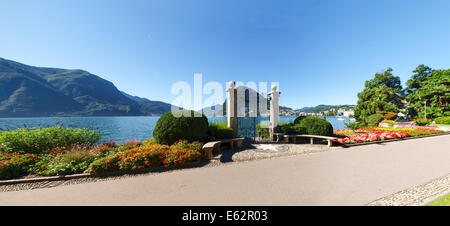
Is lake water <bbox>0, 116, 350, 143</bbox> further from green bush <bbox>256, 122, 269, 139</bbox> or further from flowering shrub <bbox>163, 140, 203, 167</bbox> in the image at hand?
flowering shrub <bbox>163, 140, 203, 167</bbox>

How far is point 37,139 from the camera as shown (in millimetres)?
5172

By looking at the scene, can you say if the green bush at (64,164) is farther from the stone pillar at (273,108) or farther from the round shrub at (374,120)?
the round shrub at (374,120)

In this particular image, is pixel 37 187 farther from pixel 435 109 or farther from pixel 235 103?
pixel 435 109

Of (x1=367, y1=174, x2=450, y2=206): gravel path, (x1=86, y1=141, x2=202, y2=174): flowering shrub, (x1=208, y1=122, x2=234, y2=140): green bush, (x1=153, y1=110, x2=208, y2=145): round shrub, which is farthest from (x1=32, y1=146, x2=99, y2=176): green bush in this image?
(x1=367, y1=174, x2=450, y2=206): gravel path

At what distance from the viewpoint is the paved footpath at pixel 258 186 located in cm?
266

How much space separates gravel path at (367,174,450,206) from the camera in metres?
2.51

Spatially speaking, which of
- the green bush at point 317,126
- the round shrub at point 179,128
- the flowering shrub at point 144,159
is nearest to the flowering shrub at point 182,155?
the flowering shrub at point 144,159

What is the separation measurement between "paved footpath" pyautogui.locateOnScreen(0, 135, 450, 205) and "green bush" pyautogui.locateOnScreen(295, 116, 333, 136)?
9.55 feet

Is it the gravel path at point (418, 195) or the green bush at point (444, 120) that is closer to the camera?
the gravel path at point (418, 195)

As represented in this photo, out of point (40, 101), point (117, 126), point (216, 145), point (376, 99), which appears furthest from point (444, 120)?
point (40, 101)

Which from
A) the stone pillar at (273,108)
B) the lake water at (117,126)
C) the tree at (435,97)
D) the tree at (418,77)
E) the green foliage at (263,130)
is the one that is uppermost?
the tree at (418,77)

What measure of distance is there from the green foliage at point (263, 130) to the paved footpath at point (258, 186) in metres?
4.14

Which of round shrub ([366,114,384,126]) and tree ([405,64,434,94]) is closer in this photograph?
round shrub ([366,114,384,126])
